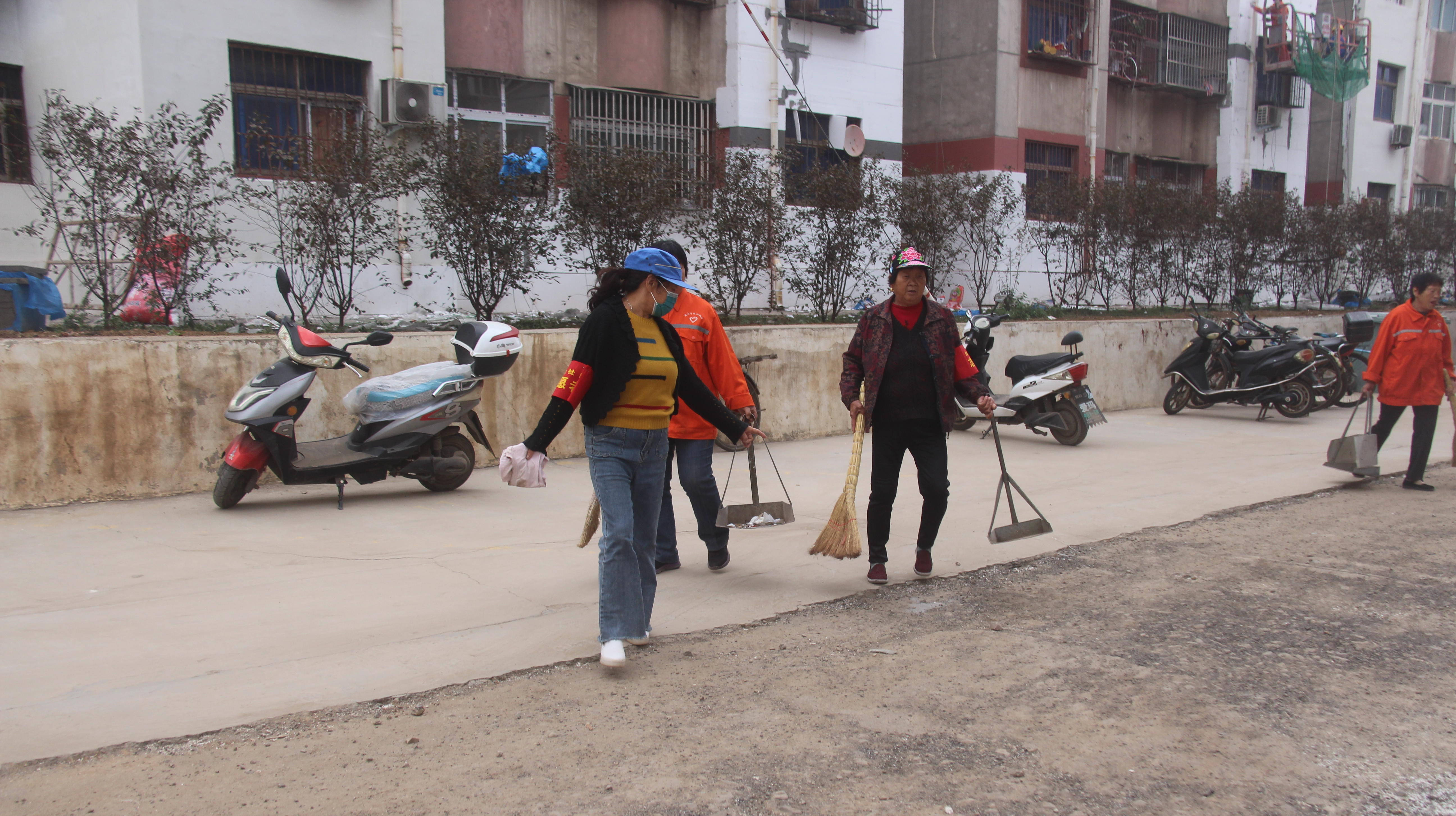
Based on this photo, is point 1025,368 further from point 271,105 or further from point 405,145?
point 271,105

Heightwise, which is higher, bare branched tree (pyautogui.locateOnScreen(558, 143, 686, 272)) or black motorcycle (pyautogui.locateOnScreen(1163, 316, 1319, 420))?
bare branched tree (pyautogui.locateOnScreen(558, 143, 686, 272))

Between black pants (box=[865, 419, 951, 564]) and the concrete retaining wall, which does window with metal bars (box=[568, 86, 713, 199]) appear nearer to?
the concrete retaining wall

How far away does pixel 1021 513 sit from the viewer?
757cm

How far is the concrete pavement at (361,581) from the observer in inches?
163

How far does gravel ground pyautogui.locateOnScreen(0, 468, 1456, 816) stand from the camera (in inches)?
128

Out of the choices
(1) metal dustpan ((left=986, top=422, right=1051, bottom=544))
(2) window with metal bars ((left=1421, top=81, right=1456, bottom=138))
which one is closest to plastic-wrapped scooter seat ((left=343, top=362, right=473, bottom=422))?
(1) metal dustpan ((left=986, top=422, right=1051, bottom=544))

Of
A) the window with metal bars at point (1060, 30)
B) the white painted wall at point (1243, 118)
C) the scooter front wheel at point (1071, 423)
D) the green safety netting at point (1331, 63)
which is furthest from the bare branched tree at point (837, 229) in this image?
the green safety netting at point (1331, 63)

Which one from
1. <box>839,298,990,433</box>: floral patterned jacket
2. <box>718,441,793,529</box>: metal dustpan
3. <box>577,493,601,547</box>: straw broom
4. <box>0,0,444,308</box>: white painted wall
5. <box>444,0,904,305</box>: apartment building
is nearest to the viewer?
<box>577,493,601,547</box>: straw broom

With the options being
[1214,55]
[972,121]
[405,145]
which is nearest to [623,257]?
[405,145]

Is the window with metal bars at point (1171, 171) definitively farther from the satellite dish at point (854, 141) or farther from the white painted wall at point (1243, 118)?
the satellite dish at point (854, 141)

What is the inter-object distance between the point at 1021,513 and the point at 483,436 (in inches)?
159

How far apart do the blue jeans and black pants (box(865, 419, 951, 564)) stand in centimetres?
155

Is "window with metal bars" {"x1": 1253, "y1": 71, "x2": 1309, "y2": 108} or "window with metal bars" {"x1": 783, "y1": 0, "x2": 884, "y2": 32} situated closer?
"window with metal bars" {"x1": 783, "y1": 0, "x2": 884, "y2": 32}

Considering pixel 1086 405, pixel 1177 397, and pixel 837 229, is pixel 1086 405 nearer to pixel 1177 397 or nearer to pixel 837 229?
pixel 837 229
